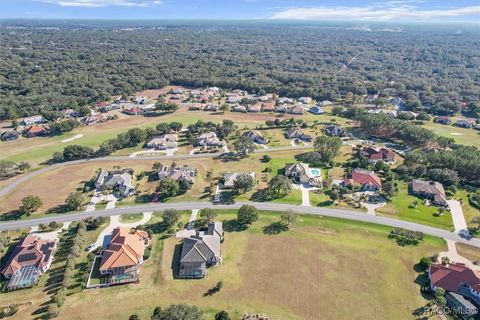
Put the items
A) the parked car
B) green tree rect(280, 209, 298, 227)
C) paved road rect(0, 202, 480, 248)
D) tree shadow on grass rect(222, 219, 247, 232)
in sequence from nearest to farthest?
the parked car → green tree rect(280, 209, 298, 227) → paved road rect(0, 202, 480, 248) → tree shadow on grass rect(222, 219, 247, 232)

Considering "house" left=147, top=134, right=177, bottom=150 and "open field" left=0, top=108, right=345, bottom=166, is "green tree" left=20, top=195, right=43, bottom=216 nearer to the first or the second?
"open field" left=0, top=108, right=345, bottom=166

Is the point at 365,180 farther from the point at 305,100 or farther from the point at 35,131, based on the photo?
the point at 35,131

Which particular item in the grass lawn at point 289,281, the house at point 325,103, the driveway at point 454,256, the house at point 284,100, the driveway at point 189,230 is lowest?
the grass lawn at point 289,281

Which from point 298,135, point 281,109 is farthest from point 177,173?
point 281,109

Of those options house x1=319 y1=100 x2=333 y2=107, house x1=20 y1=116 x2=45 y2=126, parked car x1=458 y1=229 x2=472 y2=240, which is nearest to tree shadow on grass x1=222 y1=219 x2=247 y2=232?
parked car x1=458 y1=229 x2=472 y2=240

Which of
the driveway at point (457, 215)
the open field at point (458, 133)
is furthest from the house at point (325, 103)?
the driveway at point (457, 215)

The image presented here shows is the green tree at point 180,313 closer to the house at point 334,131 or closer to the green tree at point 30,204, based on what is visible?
the green tree at point 30,204

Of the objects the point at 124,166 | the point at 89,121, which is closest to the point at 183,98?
the point at 89,121
